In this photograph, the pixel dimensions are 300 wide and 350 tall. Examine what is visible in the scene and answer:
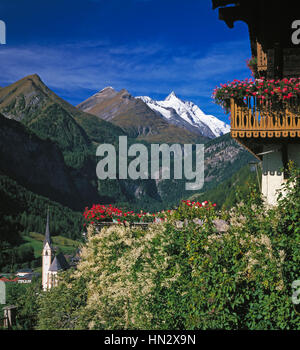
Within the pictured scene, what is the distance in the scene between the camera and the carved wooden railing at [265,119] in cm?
995

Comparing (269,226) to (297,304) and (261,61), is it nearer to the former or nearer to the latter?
(297,304)

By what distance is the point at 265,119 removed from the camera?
1012 centimetres

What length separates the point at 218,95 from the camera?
33.3 ft

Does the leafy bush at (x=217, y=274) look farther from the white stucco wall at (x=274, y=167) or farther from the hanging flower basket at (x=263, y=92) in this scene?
the hanging flower basket at (x=263, y=92)

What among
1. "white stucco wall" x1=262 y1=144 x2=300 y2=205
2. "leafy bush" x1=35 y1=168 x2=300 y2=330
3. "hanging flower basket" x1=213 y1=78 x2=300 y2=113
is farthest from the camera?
"white stucco wall" x1=262 y1=144 x2=300 y2=205

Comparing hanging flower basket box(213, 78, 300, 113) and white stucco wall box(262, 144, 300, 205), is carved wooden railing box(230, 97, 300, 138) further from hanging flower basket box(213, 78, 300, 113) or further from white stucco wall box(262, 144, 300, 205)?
white stucco wall box(262, 144, 300, 205)

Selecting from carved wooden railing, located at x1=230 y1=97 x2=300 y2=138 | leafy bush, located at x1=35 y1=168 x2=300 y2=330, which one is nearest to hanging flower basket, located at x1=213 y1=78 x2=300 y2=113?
carved wooden railing, located at x1=230 y1=97 x2=300 y2=138

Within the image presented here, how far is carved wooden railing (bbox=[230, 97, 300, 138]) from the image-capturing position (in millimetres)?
9945

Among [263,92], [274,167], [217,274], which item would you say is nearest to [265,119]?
[263,92]

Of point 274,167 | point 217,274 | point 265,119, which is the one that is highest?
point 265,119

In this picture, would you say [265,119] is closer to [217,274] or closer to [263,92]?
[263,92]

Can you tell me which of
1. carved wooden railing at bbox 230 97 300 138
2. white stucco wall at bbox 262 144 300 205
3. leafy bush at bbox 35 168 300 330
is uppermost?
carved wooden railing at bbox 230 97 300 138

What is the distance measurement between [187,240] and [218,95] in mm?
3860
